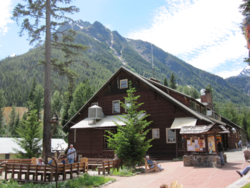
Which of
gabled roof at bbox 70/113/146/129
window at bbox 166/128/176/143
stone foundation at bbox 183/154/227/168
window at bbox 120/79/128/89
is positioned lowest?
stone foundation at bbox 183/154/227/168

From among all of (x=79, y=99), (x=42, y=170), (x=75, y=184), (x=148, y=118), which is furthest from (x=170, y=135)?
(x=79, y=99)

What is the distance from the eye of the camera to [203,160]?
513 inches

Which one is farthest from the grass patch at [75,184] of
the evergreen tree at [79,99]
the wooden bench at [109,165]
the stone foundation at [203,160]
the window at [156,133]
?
the evergreen tree at [79,99]

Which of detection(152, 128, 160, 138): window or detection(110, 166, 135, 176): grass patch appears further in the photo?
detection(152, 128, 160, 138): window

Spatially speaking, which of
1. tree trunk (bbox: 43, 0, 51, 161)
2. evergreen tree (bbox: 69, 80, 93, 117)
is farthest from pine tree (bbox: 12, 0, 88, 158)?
evergreen tree (bbox: 69, 80, 93, 117)

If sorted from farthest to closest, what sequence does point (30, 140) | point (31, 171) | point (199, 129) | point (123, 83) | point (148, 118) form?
point (123, 83) < point (148, 118) < point (30, 140) < point (199, 129) < point (31, 171)

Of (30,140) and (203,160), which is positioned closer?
(203,160)

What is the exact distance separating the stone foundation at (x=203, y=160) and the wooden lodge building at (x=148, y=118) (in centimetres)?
443

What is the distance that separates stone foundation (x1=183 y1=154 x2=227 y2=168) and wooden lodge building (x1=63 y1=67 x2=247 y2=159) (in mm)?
4427

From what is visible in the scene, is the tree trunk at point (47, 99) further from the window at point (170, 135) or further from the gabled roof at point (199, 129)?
the window at point (170, 135)

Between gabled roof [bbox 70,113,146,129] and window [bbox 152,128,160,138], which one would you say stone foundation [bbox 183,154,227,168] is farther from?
gabled roof [bbox 70,113,146,129]

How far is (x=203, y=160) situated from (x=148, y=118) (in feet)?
27.9

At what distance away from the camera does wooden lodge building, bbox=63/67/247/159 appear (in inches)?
752

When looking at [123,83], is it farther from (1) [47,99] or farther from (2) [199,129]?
(2) [199,129]
